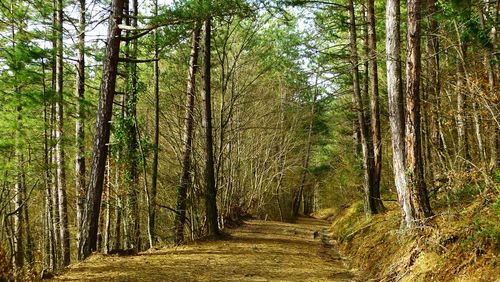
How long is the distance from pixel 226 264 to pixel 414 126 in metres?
4.31

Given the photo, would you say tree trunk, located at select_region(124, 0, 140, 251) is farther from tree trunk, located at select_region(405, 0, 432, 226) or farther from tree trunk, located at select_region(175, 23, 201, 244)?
tree trunk, located at select_region(405, 0, 432, 226)

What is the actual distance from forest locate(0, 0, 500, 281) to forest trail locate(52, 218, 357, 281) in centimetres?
7

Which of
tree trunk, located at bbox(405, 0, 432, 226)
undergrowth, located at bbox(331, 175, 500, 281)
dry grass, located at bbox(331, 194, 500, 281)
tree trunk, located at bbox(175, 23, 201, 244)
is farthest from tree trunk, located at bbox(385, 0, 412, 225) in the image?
tree trunk, located at bbox(175, 23, 201, 244)

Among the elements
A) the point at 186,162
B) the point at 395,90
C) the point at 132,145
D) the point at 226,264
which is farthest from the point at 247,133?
the point at 395,90

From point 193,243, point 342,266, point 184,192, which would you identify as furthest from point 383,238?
point 184,192

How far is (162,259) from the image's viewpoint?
780cm

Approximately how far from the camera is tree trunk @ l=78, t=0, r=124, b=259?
751cm

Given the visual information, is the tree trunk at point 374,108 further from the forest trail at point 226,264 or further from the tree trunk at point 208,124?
the tree trunk at point 208,124

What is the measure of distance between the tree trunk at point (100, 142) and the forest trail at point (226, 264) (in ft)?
1.50

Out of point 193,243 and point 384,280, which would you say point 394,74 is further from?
point 193,243

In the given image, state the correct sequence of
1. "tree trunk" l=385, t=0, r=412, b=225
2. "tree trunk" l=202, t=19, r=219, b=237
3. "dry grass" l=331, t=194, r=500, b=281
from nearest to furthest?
"dry grass" l=331, t=194, r=500, b=281
"tree trunk" l=385, t=0, r=412, b=225
"tree trunk" l=202, t=19, r=219, b=237

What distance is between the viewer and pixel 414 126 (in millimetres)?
5398

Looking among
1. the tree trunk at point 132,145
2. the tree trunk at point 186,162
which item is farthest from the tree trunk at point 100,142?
the tree trunk at point 186,162

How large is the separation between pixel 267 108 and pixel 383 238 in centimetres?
1052
